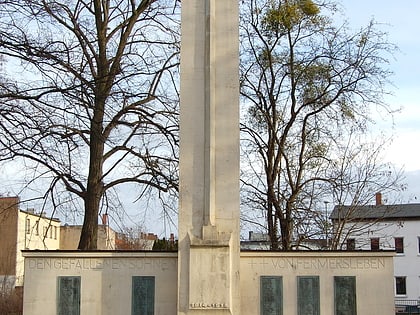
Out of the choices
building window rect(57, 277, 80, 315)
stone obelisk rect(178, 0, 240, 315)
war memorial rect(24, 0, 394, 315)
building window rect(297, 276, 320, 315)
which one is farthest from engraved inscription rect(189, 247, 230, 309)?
building window rect(57, 277, 80, 315)

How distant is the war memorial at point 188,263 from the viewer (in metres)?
17.8

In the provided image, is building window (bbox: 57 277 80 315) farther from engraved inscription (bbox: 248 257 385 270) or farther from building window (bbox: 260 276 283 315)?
building window (bbox: 260 276 283 315)

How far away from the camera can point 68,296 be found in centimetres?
1809

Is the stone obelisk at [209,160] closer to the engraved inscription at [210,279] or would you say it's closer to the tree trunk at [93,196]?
the engraved inscription at [210,279]

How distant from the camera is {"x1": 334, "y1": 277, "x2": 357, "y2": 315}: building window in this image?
17875 mm

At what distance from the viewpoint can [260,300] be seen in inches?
704

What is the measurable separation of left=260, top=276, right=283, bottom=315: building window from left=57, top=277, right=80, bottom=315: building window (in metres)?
4.69

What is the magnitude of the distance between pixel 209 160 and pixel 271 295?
375 centimetres

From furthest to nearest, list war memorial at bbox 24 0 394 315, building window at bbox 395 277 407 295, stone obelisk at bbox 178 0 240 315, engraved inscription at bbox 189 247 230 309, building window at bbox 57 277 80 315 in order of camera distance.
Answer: building window at bbox 395 277 407 295 → building window at bbox 57 277 80 315 → war memorial at bbox 24 0 394 315 → stone obelisk at bbox 178 0 240 315 → engraved inscription at bbox 189 247 230 309

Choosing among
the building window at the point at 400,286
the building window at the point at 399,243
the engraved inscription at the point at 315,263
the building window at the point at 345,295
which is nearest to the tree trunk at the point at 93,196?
the engraved inscription at the point at 315,263

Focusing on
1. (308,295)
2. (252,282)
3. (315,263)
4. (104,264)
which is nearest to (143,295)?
(104,264)

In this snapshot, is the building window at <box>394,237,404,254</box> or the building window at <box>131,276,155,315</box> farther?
the building window at <box>394,237,404,254</box>

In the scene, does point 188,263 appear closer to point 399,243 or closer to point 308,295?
point 308,295

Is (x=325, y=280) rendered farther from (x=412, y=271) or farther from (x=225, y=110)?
(x=412, y=271)
